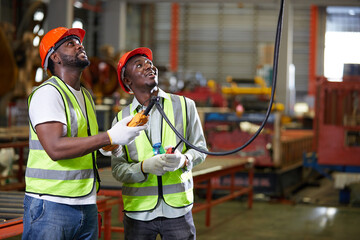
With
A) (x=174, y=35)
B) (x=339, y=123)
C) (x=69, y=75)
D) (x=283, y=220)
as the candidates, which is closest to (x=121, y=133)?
(x=69, y=75)

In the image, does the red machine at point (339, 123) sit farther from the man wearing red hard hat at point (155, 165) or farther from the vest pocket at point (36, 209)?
the vest pocket at point (36, 209)

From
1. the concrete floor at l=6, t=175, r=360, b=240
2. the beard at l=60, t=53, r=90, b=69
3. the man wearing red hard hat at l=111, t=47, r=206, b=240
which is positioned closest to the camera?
the beard at l=60, t=53, r=90, b=69

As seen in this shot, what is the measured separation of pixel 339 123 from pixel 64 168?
23.8ft

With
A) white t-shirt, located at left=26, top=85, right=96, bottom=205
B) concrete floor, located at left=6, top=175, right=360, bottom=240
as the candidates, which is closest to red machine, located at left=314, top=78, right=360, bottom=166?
concrete floor, located at left=6, top=175, right=360, bottom=240

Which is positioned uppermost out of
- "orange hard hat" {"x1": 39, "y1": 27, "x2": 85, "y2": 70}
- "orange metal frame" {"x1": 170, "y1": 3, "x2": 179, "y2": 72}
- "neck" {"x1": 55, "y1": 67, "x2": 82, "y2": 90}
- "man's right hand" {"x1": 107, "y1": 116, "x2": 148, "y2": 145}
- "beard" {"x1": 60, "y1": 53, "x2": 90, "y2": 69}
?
"orange metal frame" {"x1": 170, "y1": 3, "x2": 179, "y2": 72}

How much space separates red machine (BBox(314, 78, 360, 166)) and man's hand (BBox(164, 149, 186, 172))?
263 inches

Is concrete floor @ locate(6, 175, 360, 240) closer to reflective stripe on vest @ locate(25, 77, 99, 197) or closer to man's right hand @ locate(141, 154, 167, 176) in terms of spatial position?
man's right hand @ locate(141, 154, 167, 176)

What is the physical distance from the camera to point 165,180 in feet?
10.5

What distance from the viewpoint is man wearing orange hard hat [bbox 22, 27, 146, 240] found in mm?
2646

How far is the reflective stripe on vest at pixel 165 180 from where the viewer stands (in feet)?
10.4

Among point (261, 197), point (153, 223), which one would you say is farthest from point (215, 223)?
point (153, 223)

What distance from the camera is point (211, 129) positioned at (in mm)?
10258

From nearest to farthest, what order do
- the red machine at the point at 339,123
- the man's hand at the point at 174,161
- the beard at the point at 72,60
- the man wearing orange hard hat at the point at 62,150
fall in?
the man wearing orange hard hat at the point at 62,150, the beard at the point at 72,60, the man's hand at the point at 174,161, the red machine at the point at 339,123

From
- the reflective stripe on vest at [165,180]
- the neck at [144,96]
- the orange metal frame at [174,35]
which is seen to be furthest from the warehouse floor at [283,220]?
the orange metal frame at [174,35]
